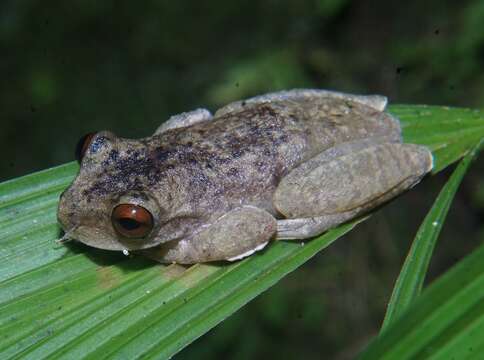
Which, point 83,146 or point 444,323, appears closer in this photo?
point 444,323

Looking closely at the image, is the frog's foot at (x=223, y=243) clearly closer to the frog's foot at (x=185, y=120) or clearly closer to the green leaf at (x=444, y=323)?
the frog's foot at (x=185, y=120)

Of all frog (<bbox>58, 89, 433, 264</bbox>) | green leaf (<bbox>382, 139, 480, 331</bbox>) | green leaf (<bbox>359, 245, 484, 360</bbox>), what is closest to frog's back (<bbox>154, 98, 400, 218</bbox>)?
frog (<bbox>58, 89, 433, 264</bbox>)

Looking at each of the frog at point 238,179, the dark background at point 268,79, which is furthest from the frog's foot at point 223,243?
the dark background at point 268,79

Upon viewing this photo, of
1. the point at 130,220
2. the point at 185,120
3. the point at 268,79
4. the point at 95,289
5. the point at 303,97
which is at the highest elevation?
the point at 303,97

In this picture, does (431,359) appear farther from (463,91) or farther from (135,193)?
(463,91)

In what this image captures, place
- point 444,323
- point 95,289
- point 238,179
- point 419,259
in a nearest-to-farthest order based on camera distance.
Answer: point 444,323
point 95,289
point 419,259
point 238,179

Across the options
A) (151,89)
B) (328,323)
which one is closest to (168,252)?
(328,323)

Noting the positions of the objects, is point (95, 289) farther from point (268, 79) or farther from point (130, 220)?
point (268, 79)

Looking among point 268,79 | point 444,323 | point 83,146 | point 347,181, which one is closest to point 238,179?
point 347,181
